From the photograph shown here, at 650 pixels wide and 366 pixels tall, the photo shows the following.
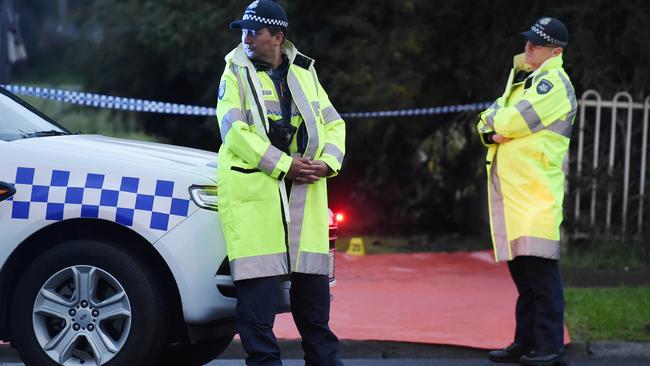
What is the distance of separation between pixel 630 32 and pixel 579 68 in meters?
0.53

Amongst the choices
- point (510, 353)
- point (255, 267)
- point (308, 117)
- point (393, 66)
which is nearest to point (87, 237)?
point (255, 267)

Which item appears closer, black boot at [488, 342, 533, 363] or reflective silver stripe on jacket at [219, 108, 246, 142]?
reflective silver stripe on jacket at [219, 108, 246, 142]

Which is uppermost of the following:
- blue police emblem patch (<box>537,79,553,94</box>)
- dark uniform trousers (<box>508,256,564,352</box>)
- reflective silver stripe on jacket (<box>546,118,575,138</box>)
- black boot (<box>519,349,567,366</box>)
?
blue police emblem patch (<box>537,79,553,94</box>)

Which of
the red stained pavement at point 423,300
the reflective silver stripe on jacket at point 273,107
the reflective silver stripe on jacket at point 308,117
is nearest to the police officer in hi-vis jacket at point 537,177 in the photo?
the red stained pavement at point 423,300

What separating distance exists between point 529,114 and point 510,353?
1317 mm

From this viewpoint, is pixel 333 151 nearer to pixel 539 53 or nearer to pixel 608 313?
pixel 539 53

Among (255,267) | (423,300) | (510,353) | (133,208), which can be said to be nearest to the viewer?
(255,267)

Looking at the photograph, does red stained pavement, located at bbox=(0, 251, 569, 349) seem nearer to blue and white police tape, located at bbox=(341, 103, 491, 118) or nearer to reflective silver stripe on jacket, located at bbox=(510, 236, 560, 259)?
reflective silver stripe on jacket, located at bbox=(510, 236, 560, 259)

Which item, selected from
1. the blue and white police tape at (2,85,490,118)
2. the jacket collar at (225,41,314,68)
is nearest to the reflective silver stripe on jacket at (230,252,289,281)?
the jacket collar at (225,41,314,68)

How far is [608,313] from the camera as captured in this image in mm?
7379

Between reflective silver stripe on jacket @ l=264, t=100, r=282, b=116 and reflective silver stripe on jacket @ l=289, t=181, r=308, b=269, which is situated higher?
reflective silver stripe on jacket @ l=264, t=100, r=282, b=116

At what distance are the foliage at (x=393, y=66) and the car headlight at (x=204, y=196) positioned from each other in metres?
5.75

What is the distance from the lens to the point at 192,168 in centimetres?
526

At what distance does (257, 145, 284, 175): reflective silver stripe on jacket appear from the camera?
4.97 meters
